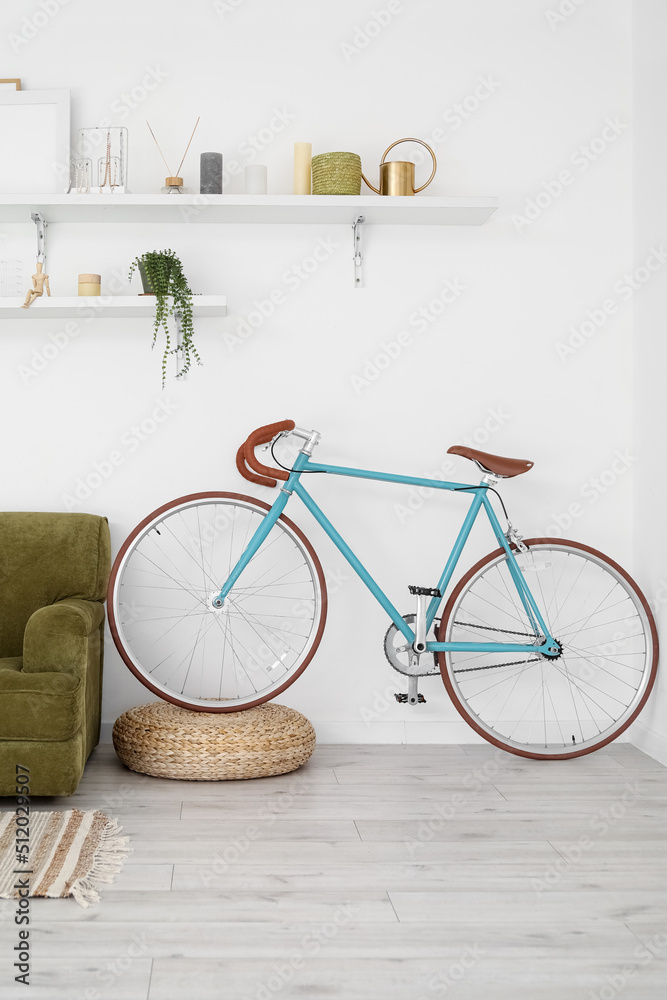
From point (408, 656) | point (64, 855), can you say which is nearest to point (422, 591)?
point (408, 656)

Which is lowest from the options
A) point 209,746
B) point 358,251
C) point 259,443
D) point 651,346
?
point 209,746

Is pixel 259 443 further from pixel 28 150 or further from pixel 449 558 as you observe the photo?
pixel 28 150

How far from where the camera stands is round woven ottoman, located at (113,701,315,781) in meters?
2.67

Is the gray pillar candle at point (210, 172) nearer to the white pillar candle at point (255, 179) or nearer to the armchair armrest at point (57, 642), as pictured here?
the white pillar candle at point (255, 179)

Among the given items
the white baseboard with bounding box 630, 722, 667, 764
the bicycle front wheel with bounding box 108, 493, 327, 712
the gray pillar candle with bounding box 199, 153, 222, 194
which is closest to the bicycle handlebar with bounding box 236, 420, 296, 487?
the bicycle front wheel with bounding box 108, 493, 327, 712

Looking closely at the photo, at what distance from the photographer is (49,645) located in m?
2.44

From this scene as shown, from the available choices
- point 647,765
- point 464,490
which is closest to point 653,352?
point 464,490

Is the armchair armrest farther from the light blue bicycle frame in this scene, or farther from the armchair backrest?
the light blue bicycle frame

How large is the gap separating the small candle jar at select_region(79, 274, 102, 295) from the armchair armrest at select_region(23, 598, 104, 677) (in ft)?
→ 3.58

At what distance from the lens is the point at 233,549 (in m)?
3.11

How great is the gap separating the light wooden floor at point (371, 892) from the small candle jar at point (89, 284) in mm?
1563

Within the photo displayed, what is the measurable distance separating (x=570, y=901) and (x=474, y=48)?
2795 mm

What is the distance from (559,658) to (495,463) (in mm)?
782

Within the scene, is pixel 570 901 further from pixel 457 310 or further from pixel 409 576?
pixel 457 310
